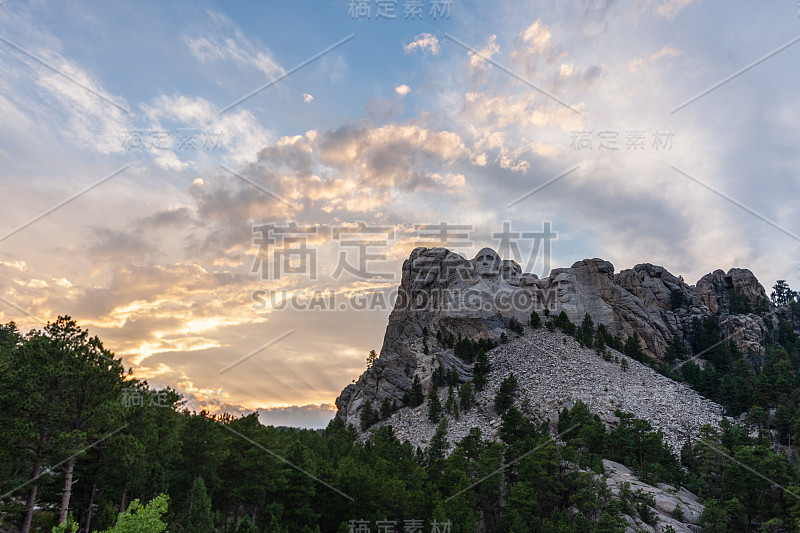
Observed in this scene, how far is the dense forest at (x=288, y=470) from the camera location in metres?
28.5

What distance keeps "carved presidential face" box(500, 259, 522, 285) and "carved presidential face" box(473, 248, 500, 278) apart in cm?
261

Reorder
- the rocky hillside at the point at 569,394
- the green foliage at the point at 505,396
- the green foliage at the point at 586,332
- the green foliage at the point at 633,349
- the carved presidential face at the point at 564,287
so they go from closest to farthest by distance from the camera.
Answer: the rocky hillside at the point at 569,394
the green foliage at the point at 505,396
the green foliage at the point at 633,349
the green foliage at the point at 586,332
the carved presidential face at the point at 564,287

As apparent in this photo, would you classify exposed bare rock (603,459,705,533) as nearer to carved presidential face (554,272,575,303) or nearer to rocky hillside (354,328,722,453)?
rocky hillside (354,328,722,453)

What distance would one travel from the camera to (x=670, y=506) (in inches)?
1973

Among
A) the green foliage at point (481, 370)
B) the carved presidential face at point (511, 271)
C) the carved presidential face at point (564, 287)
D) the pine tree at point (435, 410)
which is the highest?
the carved presidential face at point (511, 271)

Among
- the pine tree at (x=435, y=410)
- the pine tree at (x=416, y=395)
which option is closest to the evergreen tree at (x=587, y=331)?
the pine tree at (x=416, y=395)

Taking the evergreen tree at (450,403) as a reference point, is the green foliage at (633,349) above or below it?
above

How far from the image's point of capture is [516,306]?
127 metres

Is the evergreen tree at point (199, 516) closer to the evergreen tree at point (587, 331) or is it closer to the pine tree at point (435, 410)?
the pine tree at point (435, 410)

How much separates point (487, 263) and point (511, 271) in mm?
8212

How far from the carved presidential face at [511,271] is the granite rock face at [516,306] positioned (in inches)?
11.8

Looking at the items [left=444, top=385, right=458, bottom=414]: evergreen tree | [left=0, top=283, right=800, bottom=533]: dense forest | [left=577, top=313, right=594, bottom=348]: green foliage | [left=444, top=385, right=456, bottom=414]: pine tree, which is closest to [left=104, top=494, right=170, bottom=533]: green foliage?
[left=0, top=283, right=800, bottom=533]: dense forest

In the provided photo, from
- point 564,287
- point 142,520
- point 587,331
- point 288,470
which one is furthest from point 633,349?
point 142,520

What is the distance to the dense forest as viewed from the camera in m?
28.5
